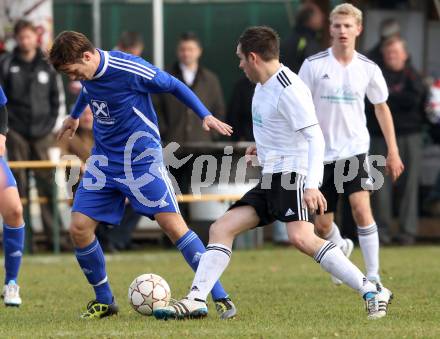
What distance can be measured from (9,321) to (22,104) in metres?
6.92

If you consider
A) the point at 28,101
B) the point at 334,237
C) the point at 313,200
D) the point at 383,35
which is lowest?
the point at 334,237

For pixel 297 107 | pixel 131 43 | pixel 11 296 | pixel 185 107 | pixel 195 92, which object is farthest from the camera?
pixel 185 107

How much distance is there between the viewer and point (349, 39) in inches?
A: 395

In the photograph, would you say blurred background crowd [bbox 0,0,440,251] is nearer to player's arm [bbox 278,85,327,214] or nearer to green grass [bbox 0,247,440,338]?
green grass [bbox 0,247,440,338]

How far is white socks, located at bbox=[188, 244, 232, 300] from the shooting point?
8070mm

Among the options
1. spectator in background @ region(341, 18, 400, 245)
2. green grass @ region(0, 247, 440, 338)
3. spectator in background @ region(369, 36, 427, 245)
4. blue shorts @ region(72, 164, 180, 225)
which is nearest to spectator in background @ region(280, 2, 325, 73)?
spectator in background @ region(341, 18, 400, 245)

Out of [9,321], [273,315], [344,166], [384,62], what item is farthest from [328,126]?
[384,62]

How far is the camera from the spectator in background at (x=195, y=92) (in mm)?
15375

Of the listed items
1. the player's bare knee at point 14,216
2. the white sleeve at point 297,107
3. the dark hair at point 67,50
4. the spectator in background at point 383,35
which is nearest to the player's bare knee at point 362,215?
the white sleeve at point 297,107

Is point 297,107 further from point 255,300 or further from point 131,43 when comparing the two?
point 131,43

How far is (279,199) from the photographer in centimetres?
804

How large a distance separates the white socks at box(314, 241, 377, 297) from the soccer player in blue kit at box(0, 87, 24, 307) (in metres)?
2.64

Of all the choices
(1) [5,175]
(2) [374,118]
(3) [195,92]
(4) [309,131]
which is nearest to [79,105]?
(1) [5,175]

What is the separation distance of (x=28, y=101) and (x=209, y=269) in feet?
24.9
